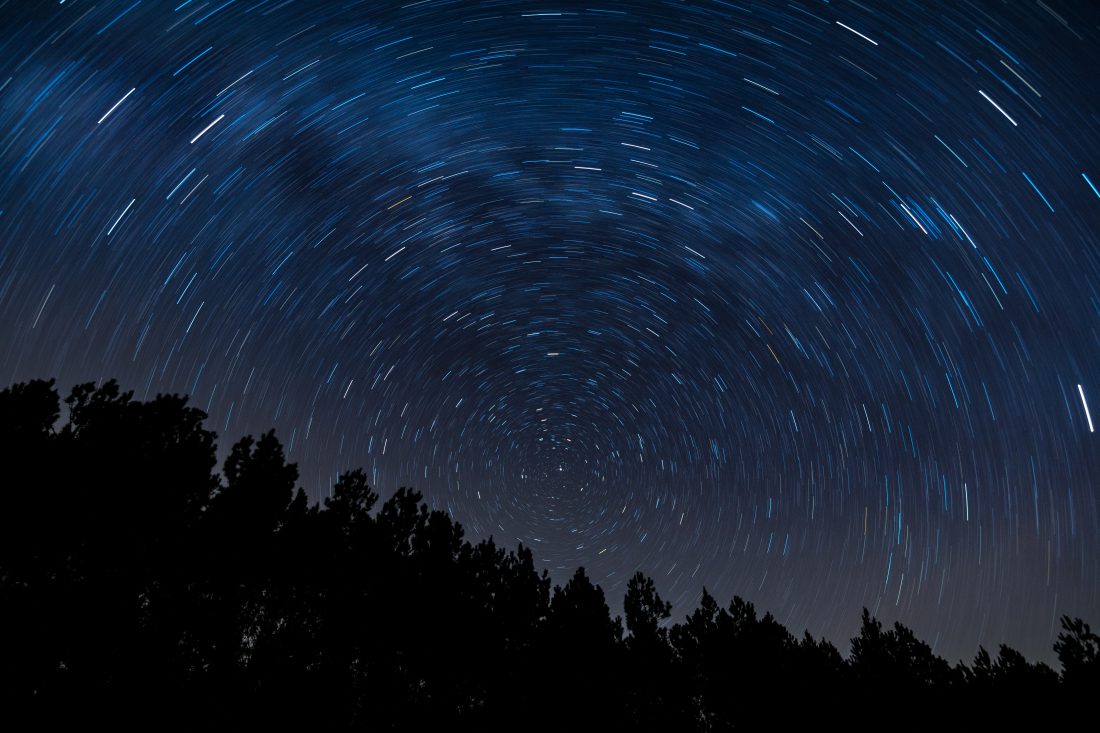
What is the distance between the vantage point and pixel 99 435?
1185 centimetres

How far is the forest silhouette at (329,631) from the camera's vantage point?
997cm

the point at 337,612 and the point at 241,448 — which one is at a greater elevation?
the point at 241,448

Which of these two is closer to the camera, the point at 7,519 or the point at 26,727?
the point at 26,727

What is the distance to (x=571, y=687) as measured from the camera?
16297 mm

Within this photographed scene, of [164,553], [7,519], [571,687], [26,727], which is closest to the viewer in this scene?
[26,727]

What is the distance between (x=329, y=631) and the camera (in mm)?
13391

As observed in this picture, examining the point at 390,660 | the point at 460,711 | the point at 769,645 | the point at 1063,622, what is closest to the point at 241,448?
the point at 390,660

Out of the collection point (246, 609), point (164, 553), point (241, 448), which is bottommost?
point (246, 609)

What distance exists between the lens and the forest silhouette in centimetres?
997

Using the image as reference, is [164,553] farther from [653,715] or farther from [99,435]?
[653,715]

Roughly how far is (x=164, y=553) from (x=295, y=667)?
4.71 metres

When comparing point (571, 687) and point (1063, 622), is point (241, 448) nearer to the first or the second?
point (571, 687)

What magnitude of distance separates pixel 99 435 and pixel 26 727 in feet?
21.5

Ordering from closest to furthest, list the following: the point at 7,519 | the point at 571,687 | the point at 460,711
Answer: the point at 7,519, the point at 460,711, the point at 571,687
